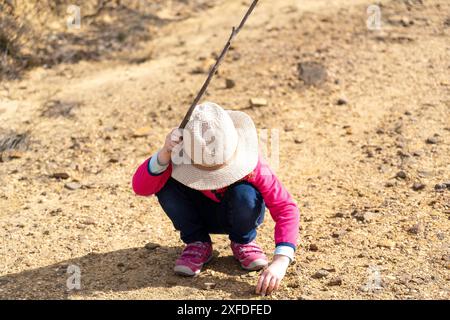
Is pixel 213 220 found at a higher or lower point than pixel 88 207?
higher

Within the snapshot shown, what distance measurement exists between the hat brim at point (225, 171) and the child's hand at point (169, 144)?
78mm

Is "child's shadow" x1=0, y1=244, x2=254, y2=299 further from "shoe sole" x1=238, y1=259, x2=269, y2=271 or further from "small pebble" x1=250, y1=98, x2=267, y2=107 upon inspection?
"small pebble" x1=250, y1=98, x2=267, y2=107

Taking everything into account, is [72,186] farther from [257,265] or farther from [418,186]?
[418,186]

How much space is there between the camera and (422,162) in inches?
179

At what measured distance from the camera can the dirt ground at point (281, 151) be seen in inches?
136

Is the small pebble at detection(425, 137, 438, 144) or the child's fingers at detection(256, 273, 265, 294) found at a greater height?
the child's fingers at detection(256, 273, 265, 294)

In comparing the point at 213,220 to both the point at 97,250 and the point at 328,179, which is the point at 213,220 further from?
the point at 328,179

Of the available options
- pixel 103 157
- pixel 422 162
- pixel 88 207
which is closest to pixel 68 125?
pixel 103 157

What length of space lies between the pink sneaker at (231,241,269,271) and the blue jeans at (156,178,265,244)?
0.03 m

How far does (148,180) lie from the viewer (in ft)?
10.6

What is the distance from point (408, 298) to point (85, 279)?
4.77 feet

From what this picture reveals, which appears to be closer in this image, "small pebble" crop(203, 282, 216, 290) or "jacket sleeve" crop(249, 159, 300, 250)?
"jacket sleeve" crop(249, 159, 300, 250)

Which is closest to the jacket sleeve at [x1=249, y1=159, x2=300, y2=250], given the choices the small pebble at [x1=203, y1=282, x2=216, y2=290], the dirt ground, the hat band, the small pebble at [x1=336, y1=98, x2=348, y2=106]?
the hat band

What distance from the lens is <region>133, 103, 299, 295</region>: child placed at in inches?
122
